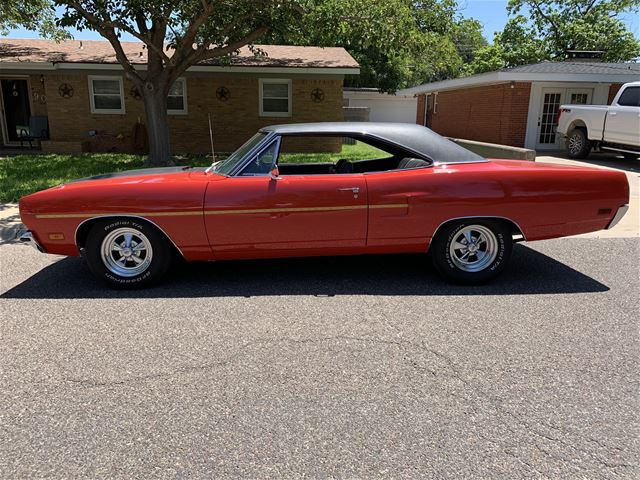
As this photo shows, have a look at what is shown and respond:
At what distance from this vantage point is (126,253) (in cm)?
464

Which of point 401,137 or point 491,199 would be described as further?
point 401,137

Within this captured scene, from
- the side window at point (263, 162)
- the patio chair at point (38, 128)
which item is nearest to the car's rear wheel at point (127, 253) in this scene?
the side window at point (263, 162)

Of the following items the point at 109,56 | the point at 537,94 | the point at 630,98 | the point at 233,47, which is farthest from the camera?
the point at 537,94

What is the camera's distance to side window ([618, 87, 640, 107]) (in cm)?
1318

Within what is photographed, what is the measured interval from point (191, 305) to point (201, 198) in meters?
0.93

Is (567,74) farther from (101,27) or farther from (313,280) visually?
(313,280)

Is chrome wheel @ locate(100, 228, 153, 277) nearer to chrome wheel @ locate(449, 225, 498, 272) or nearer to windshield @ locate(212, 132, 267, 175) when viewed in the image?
windshield @ locate(212, 132, 267, 175)

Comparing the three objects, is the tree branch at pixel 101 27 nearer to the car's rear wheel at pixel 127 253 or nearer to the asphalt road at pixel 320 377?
the asphalt road at pixel 320 377

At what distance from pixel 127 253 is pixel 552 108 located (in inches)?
682

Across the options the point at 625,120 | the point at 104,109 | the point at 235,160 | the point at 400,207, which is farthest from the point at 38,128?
the point at 625,120

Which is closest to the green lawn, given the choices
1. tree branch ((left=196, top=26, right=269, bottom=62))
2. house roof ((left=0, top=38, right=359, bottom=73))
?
tree branch ((left=196, top=26, right=269, bottom=62))

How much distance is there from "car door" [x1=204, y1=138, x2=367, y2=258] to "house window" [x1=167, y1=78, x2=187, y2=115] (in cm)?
1311

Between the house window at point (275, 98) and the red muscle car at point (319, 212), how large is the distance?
12492mm

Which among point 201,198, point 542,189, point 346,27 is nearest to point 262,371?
point 201,198
